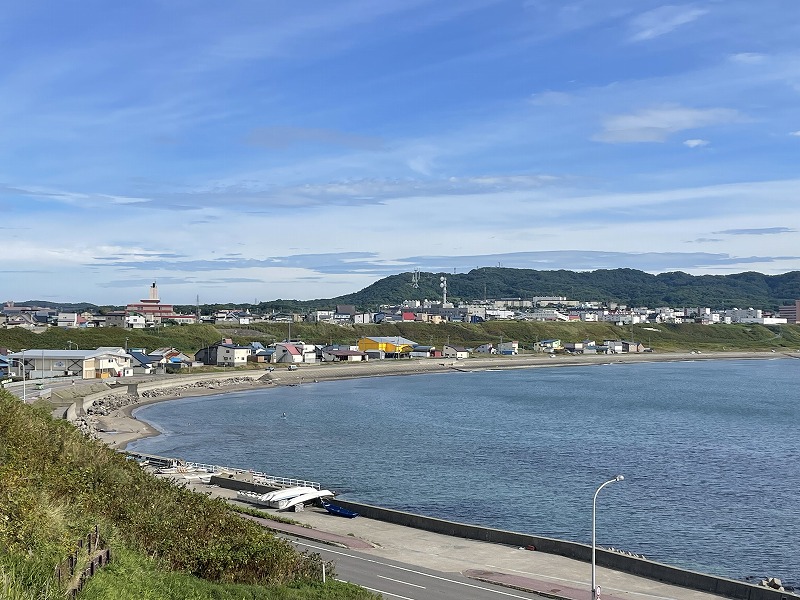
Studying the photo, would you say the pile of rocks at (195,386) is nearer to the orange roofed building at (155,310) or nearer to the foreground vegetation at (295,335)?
the foreground vegetation at (295,335)

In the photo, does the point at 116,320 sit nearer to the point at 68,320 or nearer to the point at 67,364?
the point at 68,320

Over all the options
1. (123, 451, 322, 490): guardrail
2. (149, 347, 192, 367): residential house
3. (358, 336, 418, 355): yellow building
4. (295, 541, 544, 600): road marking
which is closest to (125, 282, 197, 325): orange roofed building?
(358, 336, 418, 355): yellow building

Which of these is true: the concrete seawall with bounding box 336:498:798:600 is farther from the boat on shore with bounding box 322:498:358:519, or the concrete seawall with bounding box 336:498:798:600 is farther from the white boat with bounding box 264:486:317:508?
the white boat with bounding box 264:486:317:508

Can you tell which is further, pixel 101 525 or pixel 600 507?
pixel 600 507

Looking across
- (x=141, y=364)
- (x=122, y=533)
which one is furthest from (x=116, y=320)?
(x=122, y=533)

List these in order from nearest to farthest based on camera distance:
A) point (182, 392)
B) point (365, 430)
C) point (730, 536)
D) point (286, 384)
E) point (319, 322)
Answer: point (730, 536) → point (365, 430) → point (182, 392) → point (286, 384) → point (319, 322)

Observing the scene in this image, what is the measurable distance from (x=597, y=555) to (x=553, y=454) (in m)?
24.6

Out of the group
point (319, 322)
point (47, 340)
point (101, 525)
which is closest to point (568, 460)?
point (101, 525)

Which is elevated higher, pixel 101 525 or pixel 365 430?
pixel 101 525

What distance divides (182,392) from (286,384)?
17.4m

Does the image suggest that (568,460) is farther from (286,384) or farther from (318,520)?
(286,384)

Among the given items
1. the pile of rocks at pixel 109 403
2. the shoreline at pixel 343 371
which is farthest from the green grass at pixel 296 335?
the pile of rocks at pixel 109 403

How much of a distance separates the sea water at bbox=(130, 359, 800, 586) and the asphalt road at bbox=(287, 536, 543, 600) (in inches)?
355

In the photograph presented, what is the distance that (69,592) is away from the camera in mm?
11938
